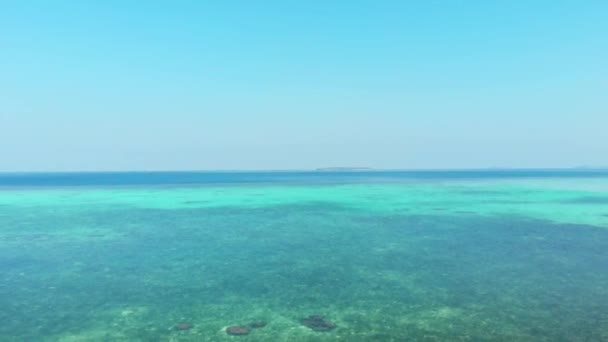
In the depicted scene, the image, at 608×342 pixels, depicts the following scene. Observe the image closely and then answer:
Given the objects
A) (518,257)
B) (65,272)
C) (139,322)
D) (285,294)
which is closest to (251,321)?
(285,294)

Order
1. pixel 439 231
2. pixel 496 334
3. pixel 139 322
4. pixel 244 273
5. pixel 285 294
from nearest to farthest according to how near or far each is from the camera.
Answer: pixel 496 334 < pixel 139 322 < pixel 285 294 < pixel 244 273 < pixel 439 231

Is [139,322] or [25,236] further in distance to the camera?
[25,236]

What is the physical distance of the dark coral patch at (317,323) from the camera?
12.3 m

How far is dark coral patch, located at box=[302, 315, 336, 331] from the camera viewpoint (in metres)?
12.3

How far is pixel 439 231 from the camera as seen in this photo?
30.2m

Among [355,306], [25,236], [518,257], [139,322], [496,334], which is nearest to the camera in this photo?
[496,334]

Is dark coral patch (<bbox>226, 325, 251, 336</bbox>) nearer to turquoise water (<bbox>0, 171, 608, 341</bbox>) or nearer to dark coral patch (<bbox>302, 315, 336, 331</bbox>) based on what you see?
turquoise water (<bbox>0, 171, 608, 341</bbox>)

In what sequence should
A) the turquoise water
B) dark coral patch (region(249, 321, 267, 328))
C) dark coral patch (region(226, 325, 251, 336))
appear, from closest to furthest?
1. dark coral patch (region(226, 325, 251, 336))
2. the turquoise water
3. dark coral patch (region(249, 321, 267, 328))

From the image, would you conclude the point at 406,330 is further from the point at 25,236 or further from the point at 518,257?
the point at 25,236

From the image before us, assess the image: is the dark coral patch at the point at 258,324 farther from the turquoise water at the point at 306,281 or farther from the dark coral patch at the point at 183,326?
the dark coral patch at the point at 183,326

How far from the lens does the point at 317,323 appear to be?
1267 centimetres

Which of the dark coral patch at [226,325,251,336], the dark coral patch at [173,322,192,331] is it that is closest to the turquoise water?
the dark coral patch at [173,322,192,331]

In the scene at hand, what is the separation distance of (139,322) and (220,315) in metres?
2.75

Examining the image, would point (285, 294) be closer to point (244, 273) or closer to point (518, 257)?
point (244, 273)
